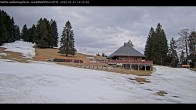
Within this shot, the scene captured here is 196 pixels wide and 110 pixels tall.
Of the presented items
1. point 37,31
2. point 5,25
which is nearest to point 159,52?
point 37,31

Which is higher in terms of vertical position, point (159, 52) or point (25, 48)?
point (25, 48)

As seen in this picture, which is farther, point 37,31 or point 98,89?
point 37,31

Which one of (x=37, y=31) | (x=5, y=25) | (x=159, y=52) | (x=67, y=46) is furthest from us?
(x=67, y=46)

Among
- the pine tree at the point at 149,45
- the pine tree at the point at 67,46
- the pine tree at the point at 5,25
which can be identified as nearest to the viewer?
the pine tree at the point at 5,25

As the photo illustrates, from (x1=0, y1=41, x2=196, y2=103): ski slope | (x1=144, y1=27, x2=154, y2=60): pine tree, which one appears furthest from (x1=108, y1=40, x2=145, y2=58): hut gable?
(x1=0, y1=41, x2=196, y2=103): ski slope

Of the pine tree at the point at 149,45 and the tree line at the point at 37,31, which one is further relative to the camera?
the pine tree at the point at 149,45

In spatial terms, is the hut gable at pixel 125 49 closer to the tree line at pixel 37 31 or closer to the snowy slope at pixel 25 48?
the tree line at pixel 37 31

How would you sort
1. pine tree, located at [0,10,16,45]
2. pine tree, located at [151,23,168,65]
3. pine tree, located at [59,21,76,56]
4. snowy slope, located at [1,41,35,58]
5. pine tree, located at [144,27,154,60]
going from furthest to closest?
1. snowy slope, located at [1,41,35,58]
2. pine tree, located at [151,23,168,65]
3. pine tree, located at [59,21,76,56]
4. pine tree, located at [144,27,154,60]
5. pine tree, located at [0,10,16,45]

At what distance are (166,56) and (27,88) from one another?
6421 millimetres

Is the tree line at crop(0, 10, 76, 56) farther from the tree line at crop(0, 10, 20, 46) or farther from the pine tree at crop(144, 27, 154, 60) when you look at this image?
the pine tree at crop(144, 27, 154, 60)

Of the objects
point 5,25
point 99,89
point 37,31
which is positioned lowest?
point 99,89

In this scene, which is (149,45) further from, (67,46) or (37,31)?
(67,46)

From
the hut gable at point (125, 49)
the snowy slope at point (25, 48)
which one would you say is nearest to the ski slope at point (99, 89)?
the hut gable at point (125, 49)
